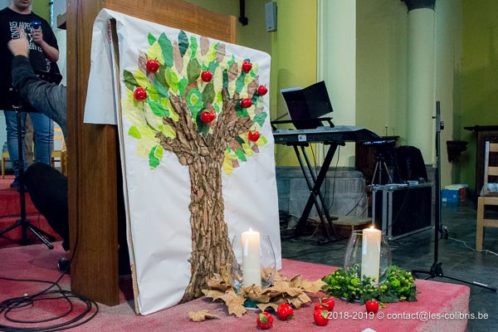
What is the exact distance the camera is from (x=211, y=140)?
5.18 ft

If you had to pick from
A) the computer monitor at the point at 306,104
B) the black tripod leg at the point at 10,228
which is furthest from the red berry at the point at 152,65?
the computer monitor at the point at 306,104

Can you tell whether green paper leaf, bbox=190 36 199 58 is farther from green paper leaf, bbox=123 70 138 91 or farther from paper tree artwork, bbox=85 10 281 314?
green paper leaf, bbox=123 70 138 91

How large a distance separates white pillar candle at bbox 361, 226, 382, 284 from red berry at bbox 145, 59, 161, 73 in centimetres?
82

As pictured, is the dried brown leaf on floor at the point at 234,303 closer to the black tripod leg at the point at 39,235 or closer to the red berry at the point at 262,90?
the red berry at the point at 262,90

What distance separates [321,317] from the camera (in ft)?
4.04

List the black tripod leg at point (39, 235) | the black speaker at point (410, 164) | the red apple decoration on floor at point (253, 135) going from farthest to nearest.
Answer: the black speaker at point (410, 164) < the black tripod leg at point (39, 235) < the red apple decoration on floor at point (253, 135)

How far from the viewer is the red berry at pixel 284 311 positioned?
4.16ft

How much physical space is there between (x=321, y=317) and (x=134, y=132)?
2.43 feet

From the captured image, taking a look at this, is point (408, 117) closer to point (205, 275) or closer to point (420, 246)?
point (420, 246)

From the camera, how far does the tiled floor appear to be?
6.90 ft

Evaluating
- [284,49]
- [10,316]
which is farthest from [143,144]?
[284,49]

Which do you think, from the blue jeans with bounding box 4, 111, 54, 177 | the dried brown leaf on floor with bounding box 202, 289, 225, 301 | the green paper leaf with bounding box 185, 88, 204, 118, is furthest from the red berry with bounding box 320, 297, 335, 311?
the blue jeans with bounding box 4, 111, 54, 177

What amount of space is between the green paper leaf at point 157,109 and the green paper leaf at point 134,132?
3.5 inches

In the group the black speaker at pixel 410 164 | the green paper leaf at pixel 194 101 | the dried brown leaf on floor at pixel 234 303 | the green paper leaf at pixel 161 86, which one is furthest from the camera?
the black speaker at pixel 410 164
